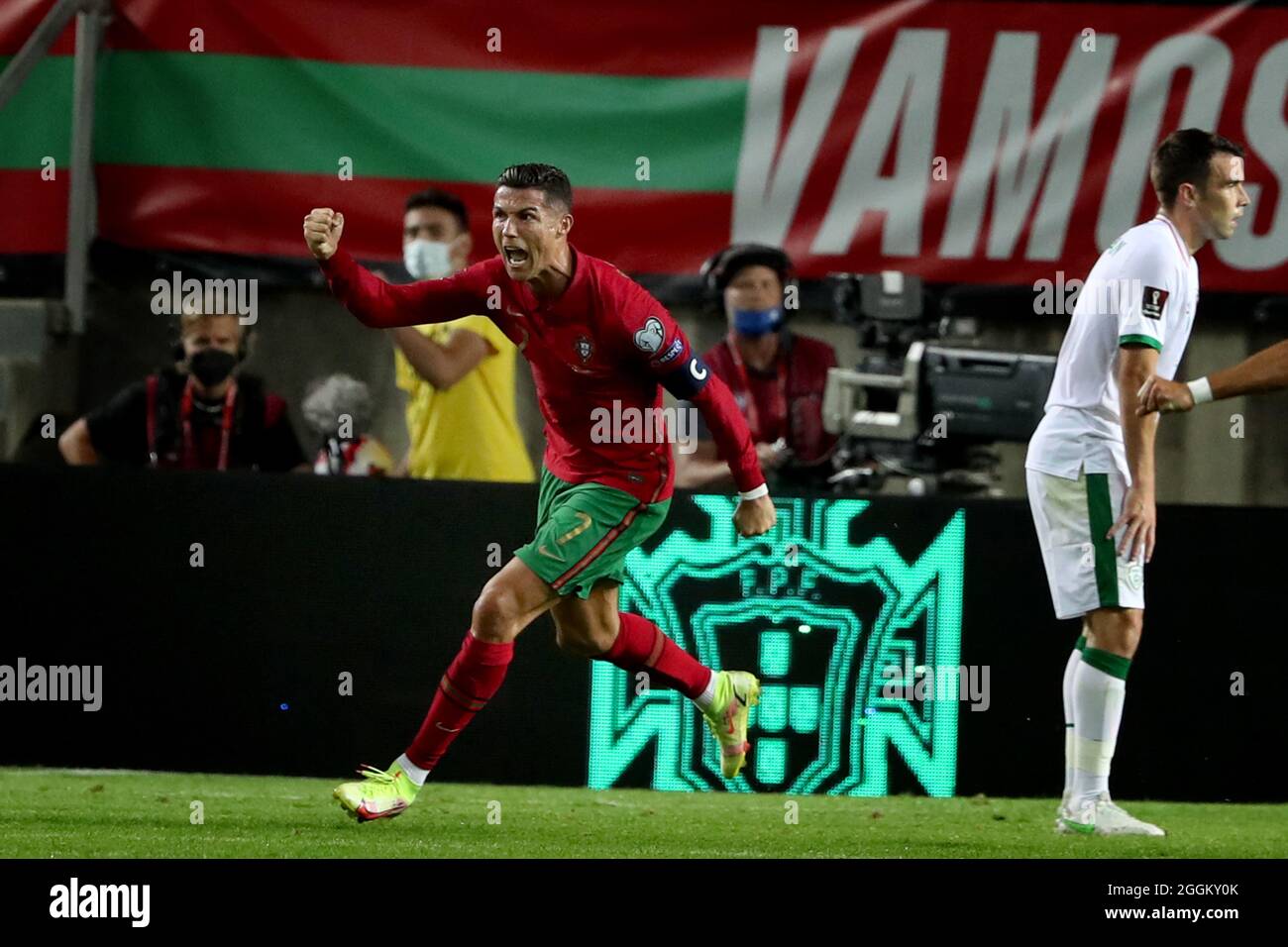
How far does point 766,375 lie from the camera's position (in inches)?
304

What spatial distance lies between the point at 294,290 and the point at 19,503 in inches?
107

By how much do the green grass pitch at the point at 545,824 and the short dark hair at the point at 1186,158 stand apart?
6.41ft

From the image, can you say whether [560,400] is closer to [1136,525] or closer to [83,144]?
[1136,525]

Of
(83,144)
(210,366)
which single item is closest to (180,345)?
(210,366)

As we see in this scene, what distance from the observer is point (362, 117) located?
29.5 ft

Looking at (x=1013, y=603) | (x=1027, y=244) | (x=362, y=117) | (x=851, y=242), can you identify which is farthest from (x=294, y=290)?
(x=1013, y=603)

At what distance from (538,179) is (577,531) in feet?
3.27

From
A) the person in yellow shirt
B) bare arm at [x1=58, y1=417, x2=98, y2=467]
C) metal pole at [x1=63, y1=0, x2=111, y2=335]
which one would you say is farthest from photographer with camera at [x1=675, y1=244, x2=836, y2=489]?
metal pole at [x1=63, y1=0, x2=111, y2=335]

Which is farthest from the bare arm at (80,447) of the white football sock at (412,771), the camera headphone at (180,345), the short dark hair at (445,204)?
the white football sock at (412,771)

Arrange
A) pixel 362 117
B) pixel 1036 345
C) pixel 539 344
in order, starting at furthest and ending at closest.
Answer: pixel 1036 345, pixel 362 117, pixel 539 344

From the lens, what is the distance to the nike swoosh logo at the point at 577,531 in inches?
234

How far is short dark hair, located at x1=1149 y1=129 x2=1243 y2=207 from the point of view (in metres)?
6.27

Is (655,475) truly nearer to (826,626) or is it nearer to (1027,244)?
(826,626)

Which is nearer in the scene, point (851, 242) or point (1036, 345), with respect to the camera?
point (851, 242)
